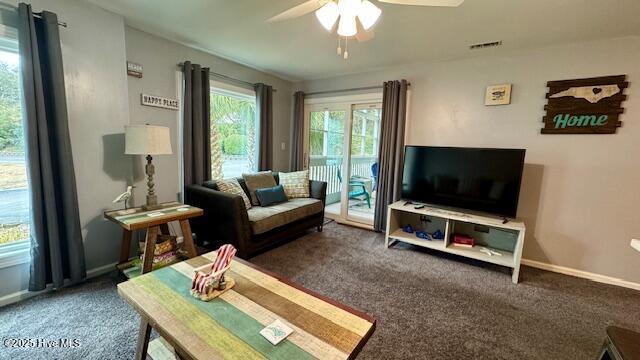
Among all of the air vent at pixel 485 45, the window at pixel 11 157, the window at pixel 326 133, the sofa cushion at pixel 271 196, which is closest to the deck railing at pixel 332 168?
the window at pixel 326 133

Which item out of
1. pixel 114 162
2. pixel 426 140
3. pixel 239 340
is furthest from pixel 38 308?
pixel 426 140

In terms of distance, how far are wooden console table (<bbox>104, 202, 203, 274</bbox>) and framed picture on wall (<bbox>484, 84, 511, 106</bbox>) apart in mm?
3271

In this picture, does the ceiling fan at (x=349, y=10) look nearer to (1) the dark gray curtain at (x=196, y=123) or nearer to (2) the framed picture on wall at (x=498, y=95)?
(1) the dark gray curtain at (x=196, y=123)

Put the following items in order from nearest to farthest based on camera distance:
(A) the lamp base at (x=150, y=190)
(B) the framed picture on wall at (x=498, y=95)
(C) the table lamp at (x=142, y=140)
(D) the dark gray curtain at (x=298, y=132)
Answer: (C) the table lamp at (x=142, y=140), (A) the lamp base at (x=150, y=190), (B) the framed picture on wall at (x=498, y=95), (D) the dark gray curtain at (x=298, y=132)

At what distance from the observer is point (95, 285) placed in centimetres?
218

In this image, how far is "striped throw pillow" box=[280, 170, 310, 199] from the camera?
3.68m

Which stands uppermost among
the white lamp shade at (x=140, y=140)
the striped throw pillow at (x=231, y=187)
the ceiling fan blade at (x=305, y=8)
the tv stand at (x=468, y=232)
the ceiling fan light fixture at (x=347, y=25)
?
the ceiling fan blade at (x=305, y=8)

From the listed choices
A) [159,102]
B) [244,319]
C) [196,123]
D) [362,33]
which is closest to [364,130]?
[196,123]

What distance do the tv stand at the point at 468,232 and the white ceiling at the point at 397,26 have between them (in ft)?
5.79

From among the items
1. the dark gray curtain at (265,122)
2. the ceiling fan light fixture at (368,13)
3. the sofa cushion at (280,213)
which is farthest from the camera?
the dark gray curtain at (265,122)

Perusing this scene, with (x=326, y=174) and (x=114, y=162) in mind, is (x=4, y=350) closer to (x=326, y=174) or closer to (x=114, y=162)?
(x=114, y=162)

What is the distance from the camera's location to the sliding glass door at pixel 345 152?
410 cm

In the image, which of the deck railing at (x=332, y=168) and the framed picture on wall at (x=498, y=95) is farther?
the deck railing at (x=332, y=168)

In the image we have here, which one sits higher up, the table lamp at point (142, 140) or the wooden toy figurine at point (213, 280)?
the table lamp at point (142, 140)
